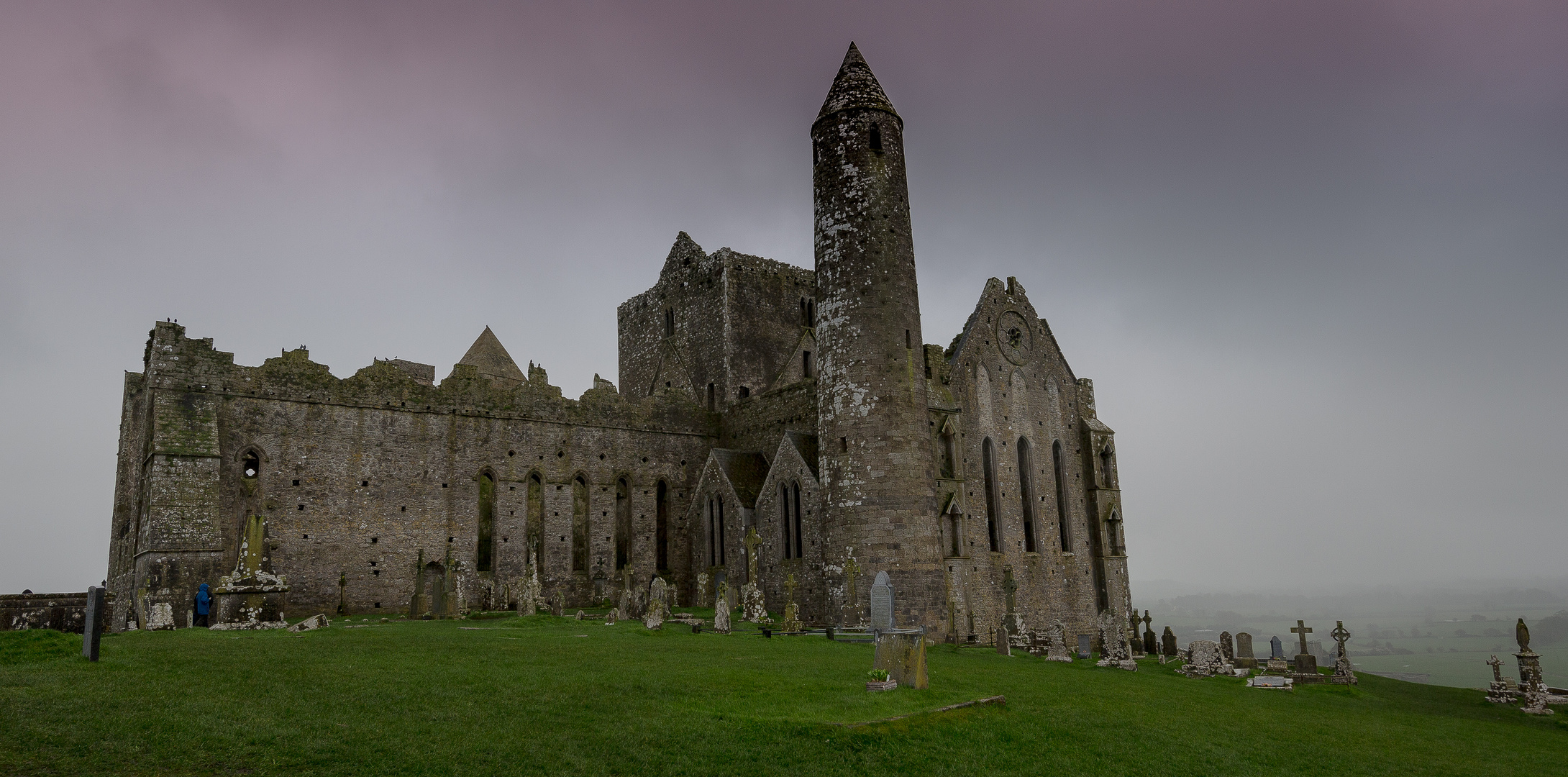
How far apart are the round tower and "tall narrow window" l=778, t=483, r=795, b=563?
2573mm

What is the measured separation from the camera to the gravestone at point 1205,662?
21391 millimetres

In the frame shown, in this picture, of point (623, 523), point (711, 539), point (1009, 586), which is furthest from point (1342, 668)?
point (623, 523)

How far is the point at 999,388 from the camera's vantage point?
31.9 m

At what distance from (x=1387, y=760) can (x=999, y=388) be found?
19761 mm

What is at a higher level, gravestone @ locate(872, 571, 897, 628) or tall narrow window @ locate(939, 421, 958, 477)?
tall narrow window @ locate(939, 421, 958, 477)

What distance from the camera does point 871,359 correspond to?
25109mm

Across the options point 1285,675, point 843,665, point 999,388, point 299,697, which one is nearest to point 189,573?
point 299,697

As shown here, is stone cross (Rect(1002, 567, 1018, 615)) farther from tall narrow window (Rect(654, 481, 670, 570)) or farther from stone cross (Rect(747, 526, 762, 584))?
tall narrow window (Rect(654, 481, 670, 570))

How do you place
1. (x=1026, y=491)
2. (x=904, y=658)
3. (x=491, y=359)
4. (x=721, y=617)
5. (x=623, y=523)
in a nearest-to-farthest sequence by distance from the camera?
(x=904, y=658), (x=721, y=617), (x=1026, y=491), (x=623, y=523), (x=491, y=359)

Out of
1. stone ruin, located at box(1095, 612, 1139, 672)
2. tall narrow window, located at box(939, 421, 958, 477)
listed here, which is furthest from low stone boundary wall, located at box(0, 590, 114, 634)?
stone ruin, located at box(1095, 612, 1139, 672)

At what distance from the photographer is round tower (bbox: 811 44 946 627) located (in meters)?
24.2

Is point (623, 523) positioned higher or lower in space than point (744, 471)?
lower

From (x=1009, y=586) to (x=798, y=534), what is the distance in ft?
24.8

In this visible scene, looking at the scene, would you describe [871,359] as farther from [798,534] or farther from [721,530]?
[721,530]
